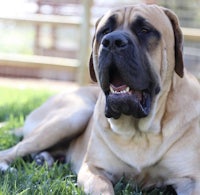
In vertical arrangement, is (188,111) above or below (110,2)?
above

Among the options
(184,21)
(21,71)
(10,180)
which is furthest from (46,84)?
(10,180)

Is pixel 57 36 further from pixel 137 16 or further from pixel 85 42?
pixel 137 16

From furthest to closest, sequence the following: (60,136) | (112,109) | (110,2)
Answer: (110,2)
(60,136)
(112,109)

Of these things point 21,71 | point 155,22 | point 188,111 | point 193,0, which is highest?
point 155,22

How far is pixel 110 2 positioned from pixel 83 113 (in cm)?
495

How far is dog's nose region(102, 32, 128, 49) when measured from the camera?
8.27ft

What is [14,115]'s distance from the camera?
191 inches

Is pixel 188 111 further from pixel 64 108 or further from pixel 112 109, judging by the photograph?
pixel 64 108

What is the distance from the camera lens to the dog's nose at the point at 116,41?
8.27 ft

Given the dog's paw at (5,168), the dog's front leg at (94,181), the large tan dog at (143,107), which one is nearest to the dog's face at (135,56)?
the large tan dog at (143,107)

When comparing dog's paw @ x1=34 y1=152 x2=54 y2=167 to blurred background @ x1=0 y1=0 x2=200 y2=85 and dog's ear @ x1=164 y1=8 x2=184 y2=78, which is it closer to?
dog's ear @ x1=164 y1=8 x2=184 y2=78

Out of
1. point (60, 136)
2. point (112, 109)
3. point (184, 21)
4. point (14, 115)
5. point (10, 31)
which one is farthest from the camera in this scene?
point (10, 31)

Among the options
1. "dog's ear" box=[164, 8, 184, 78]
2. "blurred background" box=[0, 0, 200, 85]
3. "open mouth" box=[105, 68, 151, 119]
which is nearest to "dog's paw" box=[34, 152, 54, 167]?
"open mouth" box=[105, 68, 151, 119]

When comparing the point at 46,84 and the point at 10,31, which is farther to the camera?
the point at 10,31
